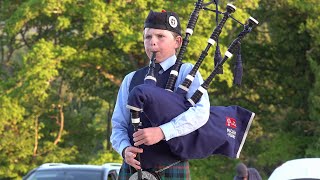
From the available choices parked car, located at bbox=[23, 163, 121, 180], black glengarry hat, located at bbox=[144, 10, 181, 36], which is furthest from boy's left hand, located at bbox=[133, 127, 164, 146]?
parked car, located at bbox=[23, 163, 121, 180]

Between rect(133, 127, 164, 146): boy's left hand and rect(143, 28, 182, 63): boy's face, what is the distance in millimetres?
452

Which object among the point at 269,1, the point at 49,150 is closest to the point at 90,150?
the point at 49,150

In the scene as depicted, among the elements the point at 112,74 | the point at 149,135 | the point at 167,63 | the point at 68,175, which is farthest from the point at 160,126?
the point at 112,74

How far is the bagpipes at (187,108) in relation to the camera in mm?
3609

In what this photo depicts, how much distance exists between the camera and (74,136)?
29.4 m

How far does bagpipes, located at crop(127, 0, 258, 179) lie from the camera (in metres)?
3.61

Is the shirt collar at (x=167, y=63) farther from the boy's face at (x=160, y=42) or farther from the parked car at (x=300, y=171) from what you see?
the parked car at (x=300, y=171)

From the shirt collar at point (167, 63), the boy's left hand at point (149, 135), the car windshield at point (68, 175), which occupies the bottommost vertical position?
the car windshield at point (68, 175)

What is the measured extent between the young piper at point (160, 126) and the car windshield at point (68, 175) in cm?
701

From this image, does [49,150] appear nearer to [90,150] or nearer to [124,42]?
[90,150]

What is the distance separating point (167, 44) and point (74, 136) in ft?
84.5

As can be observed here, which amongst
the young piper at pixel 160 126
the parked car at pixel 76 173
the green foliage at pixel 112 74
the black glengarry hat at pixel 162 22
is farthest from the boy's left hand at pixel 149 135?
the green foliage at pixel 112 74

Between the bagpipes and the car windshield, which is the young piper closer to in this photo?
the bagpipes

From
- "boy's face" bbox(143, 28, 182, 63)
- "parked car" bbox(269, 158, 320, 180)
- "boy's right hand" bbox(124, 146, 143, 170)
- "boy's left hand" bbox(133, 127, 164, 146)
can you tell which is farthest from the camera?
"parked car" bbox(269, 158, 320, 180)
